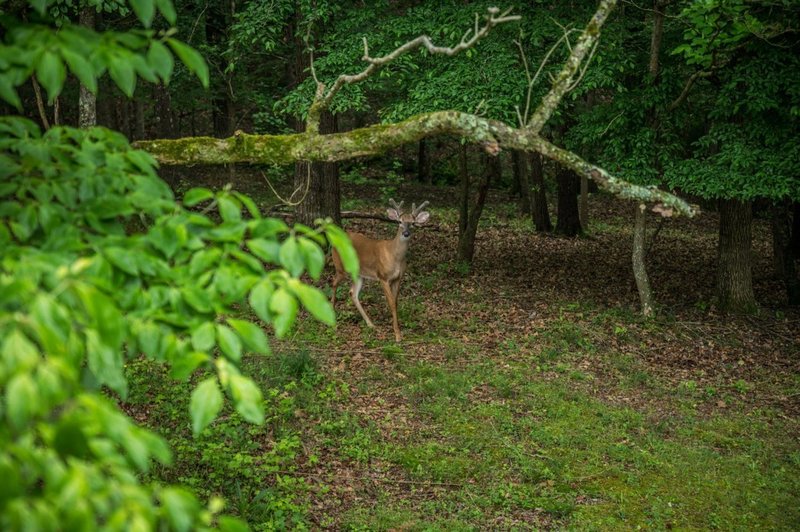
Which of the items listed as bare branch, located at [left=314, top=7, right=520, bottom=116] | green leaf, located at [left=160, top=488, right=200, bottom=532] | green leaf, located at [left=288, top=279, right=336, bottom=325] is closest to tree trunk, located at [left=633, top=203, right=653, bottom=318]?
bare branch, located at [left=314, top=7, right=520, bottom=116]

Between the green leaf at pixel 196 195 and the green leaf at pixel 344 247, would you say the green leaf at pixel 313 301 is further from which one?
the green leaf at pixel 196 195

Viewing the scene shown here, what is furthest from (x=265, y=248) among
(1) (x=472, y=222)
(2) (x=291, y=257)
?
(1) (x=472, y=222)

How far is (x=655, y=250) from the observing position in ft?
61.7

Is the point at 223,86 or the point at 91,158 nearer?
the point at 91,158

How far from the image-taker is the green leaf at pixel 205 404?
2.20m

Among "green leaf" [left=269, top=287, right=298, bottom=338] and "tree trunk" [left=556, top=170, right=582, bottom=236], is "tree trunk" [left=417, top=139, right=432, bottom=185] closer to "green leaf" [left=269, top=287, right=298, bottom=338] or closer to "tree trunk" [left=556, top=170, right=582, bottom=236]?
"tree trunk" [left=556, top=170, right=582, bottom=236]

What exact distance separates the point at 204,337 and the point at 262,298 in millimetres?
235

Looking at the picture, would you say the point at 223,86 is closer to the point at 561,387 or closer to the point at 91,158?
the point at 561,387

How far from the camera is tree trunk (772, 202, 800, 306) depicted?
14.2 metres

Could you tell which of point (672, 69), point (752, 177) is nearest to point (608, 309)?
point (752, 177)

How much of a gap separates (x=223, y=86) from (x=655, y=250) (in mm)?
11643

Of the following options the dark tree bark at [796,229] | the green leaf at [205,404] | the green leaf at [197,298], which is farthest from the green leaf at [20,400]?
the dark tree bark at [796,229]

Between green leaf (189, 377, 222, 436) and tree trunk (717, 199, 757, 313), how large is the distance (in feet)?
41.5

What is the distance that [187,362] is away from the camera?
2410 millimetres
